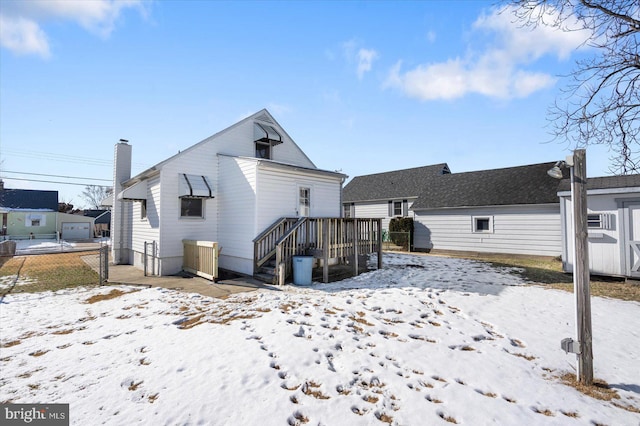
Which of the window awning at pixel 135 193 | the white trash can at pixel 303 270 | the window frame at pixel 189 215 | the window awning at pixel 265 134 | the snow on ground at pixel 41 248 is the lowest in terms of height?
the snow on ground at pixel 41 248

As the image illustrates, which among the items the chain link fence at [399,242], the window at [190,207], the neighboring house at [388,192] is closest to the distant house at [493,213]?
the chain link fence at [399,242]

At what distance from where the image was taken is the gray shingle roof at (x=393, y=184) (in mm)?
25312

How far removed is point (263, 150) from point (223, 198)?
12.6 ft

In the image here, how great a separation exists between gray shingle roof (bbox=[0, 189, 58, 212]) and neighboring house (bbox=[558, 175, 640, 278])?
49050 mm

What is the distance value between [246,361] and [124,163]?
15736 millimetres

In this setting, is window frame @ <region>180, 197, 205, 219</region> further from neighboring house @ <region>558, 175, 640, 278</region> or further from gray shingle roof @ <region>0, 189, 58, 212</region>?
gray shingle roof @ <region>0, 189, 58, 212</region>

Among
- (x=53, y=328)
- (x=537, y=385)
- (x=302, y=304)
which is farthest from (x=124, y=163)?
(x=537, y=385)

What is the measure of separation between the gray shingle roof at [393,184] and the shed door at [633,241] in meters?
14.0

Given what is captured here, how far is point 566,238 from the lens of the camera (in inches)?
451

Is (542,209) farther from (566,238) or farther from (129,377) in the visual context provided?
(129,377)

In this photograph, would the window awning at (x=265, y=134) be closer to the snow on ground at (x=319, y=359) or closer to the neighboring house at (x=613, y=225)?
the snow on ground at (x=319, y=359)

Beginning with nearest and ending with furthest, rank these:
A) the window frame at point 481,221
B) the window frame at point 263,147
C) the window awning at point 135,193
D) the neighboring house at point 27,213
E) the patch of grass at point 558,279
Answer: the patch of grass at point 558,279 → the window awning at point 135,193 → the window frame at point 263,147 → the window frame at point 481,221 → the neighboring house at point 27,213

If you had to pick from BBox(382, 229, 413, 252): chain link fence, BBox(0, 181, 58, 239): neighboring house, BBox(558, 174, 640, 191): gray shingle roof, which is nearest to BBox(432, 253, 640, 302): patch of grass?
BBox(558, 174, 640, 191): gray shingle roof

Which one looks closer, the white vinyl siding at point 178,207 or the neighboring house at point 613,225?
the neighboring house at point 613,225
